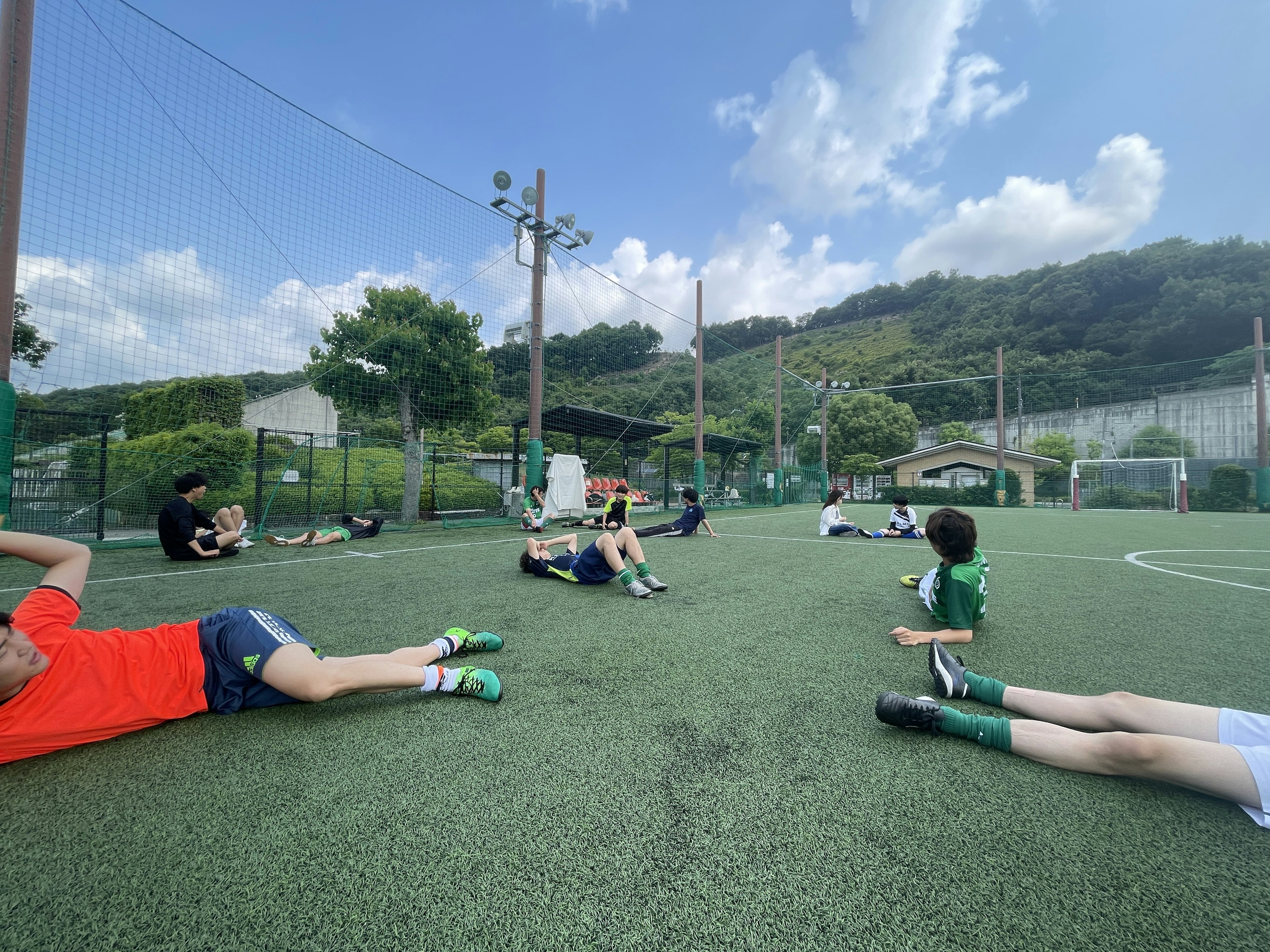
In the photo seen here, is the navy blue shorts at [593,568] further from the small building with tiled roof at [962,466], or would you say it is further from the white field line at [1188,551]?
the small building with tiled roof at [962,466]

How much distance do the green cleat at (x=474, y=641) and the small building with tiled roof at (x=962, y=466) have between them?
28.4 meters

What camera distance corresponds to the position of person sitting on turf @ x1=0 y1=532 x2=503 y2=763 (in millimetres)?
1569

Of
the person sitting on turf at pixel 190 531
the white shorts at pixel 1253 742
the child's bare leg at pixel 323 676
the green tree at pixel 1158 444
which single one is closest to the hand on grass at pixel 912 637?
the white shorts at pixel 1253 742

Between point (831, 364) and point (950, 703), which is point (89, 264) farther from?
point (831, 364)

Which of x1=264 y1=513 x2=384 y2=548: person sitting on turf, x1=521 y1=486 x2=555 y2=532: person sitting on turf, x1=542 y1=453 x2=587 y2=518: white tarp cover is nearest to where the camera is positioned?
x1=264 y1=513 x2=384 y2=548: person sitting on turf

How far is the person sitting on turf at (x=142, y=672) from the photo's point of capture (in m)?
1.57

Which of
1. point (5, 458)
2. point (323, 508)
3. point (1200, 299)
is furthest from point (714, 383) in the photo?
point (1200, 299)

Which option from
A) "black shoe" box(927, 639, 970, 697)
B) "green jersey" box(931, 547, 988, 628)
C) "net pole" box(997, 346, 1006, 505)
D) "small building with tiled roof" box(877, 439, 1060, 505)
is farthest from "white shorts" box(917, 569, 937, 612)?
"small building with tiled roof" box(877, 439, 1060, 505)

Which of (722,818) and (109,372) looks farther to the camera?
(109,372)

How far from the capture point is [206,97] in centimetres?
663

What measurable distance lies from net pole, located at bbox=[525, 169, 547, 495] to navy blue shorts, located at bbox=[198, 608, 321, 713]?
8651 millimetres

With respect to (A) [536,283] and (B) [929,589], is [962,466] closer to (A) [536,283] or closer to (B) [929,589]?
(A) [536,283]

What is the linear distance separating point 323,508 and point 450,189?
22.1 ft

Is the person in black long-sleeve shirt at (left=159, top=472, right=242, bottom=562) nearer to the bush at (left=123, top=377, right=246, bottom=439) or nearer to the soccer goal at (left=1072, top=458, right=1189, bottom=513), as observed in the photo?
the bush at (left=123, top=377, right=246, bottom=439)
